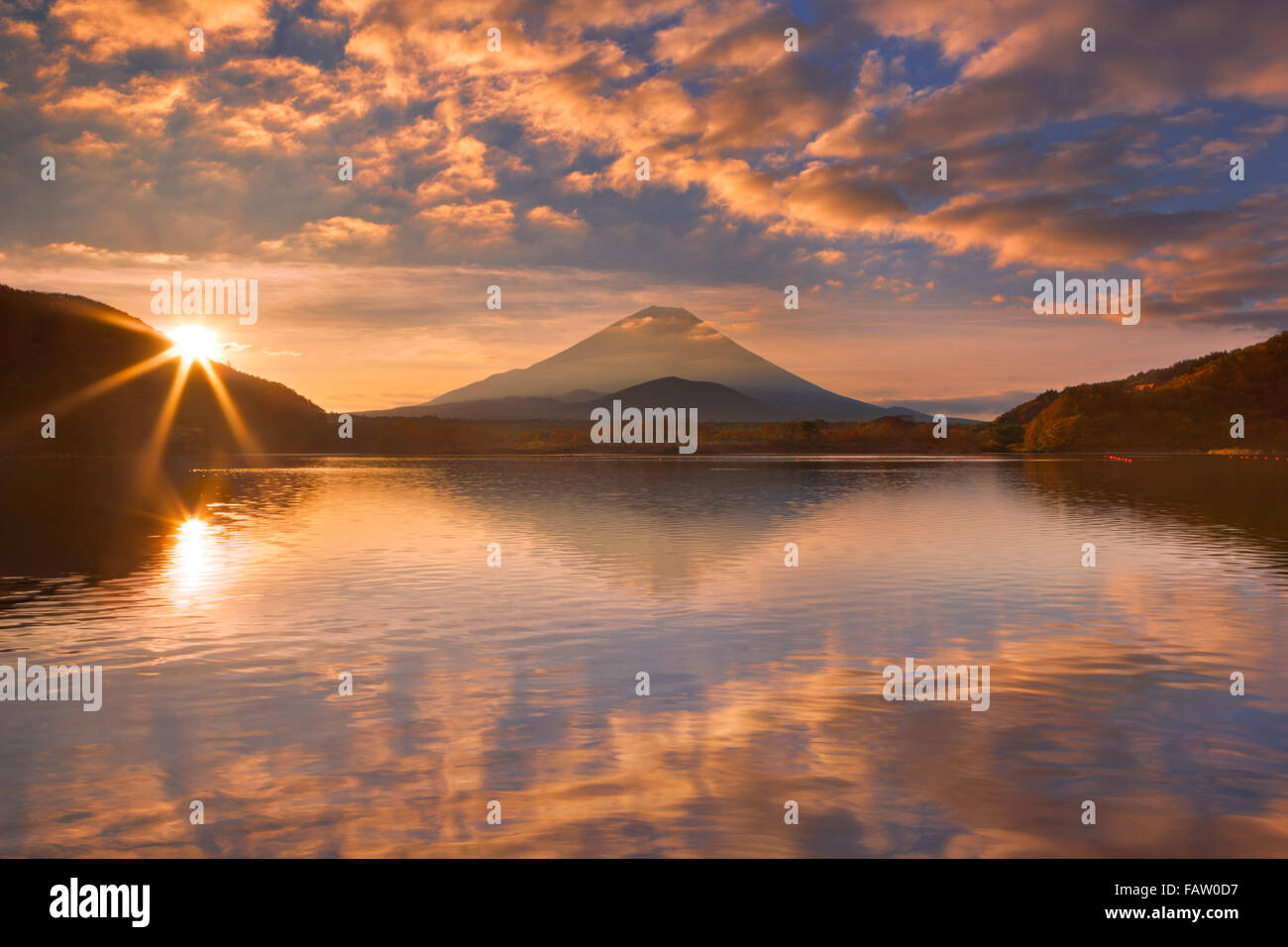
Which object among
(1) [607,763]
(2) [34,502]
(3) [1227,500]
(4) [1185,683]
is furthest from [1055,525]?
(2) [34,502]

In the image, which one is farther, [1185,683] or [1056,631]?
[1056,631]

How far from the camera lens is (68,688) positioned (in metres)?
13.3

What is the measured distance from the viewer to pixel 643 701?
12555mm

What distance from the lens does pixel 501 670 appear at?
47.0ft

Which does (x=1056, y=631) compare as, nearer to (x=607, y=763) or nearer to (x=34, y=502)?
(x=607, y=763)

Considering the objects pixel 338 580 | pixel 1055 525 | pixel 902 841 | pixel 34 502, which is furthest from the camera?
pixel 34 502

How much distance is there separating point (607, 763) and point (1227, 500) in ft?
175

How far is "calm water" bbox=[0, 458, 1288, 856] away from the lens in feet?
27.3

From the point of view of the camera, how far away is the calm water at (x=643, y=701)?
27.3ft

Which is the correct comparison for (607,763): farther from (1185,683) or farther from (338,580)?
(338,580)

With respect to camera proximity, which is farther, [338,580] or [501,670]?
[338,580]

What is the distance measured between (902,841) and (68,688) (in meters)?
11.2
